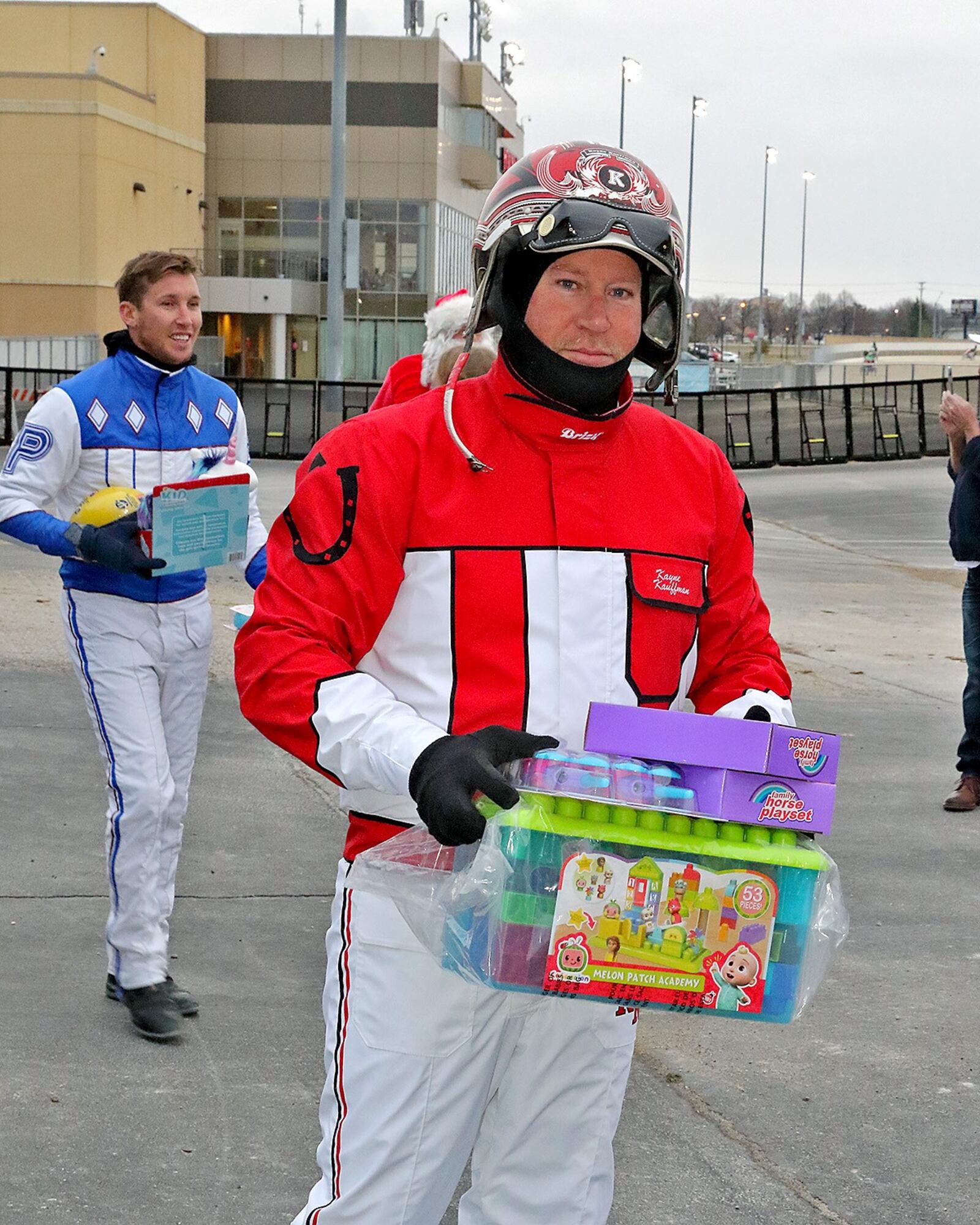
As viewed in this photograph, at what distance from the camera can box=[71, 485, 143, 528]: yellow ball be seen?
470 cm

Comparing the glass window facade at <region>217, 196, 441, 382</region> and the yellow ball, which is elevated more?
the glass window facade at <region>217, 196, 441, 382</region>

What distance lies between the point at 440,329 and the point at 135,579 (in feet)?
4.32

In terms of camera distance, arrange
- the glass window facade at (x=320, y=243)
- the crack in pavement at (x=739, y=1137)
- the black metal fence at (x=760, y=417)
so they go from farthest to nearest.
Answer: the glass window facade at (x=320, y=243), the black metal fence at (x=760, y=417), the crack in pavement at (x=739, y=1137)

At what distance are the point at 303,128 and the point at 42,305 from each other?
1277 cm

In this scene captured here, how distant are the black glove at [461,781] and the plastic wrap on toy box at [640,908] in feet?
0.18

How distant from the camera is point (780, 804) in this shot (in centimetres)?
229

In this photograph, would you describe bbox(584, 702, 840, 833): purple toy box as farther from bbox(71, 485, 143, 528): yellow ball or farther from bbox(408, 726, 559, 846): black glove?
bbox(71, 485, 143, 528): yellow ball

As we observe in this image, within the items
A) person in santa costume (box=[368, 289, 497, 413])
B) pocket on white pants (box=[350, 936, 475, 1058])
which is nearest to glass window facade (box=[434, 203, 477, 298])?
person in santa costume (box=[368, 289, 497, 413])

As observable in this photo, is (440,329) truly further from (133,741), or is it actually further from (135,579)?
(133,741)

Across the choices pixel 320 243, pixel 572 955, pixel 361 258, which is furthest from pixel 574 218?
pixel 320 243

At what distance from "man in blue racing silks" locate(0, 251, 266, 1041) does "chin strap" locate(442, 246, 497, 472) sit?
204cm

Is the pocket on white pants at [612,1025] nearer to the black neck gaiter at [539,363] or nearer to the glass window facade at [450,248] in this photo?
the black neck gaiter at [539,363]

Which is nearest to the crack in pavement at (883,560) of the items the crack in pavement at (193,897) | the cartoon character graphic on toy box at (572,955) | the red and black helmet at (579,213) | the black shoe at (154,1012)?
the crack in pavement at (193,897)

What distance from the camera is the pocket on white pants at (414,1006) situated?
2480 millimetres
